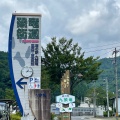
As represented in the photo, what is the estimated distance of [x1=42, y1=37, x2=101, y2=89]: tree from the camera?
39250 millimetres

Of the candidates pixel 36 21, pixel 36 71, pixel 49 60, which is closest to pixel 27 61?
pixel 36 71

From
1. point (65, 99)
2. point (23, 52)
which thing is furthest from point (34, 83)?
point (65, 99)

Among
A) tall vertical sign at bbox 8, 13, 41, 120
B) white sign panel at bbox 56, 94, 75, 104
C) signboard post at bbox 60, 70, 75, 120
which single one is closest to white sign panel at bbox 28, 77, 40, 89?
tall vertical sign at bbox 8, 13, 41, 120

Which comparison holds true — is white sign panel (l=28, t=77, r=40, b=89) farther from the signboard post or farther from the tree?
the tree

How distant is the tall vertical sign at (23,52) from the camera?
2780 centimetres

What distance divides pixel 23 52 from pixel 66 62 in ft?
38.8

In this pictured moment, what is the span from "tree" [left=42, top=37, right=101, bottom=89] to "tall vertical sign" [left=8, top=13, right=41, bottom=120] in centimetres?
1122

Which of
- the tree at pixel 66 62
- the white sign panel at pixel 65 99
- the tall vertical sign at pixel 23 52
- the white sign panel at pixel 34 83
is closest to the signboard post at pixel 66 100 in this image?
the white sign panel at pixel 65 99

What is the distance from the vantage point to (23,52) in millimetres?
27891

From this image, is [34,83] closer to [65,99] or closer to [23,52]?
[23,52]

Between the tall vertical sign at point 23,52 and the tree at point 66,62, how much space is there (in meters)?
11.2

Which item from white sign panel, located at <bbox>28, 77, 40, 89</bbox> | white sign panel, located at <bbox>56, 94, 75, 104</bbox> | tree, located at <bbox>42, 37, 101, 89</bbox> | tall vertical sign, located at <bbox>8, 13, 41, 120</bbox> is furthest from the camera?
tree, located at <bbox>42, 37, 101, 89</bbox>

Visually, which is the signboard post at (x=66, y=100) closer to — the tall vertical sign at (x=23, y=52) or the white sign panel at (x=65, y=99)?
the white sign panel at (x=65, y=99)

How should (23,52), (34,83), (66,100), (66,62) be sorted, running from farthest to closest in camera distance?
(66,62) → (23,52) → (34,83) → (66,100)
